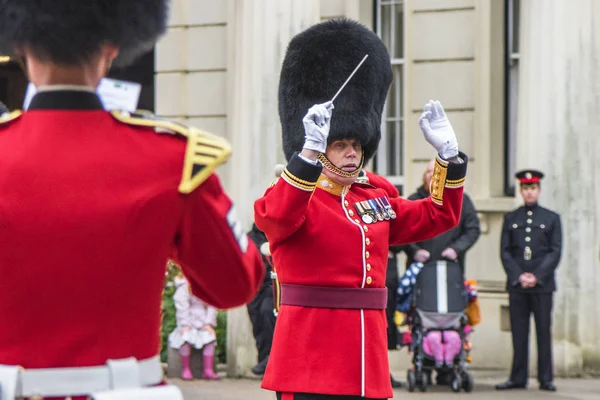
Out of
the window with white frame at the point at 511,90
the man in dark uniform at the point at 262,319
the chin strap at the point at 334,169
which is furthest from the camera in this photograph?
the window with white frame at the point at 511,90

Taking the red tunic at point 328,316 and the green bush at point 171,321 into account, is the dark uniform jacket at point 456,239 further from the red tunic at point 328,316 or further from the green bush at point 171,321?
the red tunic at point 328,316

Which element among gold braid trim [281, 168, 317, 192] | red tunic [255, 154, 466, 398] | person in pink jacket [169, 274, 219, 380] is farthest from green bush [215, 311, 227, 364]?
gold braid trim [281, 168, 317, 192]

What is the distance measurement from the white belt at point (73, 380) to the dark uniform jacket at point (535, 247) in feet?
26.5

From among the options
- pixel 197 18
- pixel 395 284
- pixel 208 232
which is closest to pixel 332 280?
pixel 208 232

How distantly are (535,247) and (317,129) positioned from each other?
20.2 ft

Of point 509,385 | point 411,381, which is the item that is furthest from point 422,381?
point 509,385

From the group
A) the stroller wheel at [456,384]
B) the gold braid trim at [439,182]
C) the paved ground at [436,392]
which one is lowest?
the paved ground at [436,392]

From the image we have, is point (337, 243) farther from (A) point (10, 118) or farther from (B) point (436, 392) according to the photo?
(B) point (436, 392)

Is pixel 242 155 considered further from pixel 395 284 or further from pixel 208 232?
pixel 208 232

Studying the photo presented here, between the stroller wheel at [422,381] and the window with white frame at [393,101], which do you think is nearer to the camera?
the stroller wheel at [422,381]

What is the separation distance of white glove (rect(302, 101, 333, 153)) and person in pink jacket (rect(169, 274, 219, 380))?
628 centimetres

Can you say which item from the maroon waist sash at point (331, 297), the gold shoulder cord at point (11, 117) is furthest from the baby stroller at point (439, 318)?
the gold shoulder cord at point (11, 117)

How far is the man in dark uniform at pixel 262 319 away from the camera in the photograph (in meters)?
10.8

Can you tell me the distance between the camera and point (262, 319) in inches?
431
